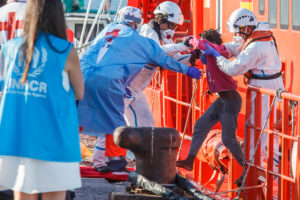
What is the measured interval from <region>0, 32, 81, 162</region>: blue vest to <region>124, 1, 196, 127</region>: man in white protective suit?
3.32 metres

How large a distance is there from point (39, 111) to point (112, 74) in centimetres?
286

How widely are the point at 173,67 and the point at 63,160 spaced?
3157 mm

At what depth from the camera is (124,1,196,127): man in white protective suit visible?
763 cm

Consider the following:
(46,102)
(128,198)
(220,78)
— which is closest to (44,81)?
(46,102)

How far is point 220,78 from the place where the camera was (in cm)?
700

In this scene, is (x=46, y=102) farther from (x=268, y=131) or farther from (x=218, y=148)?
(x=218, y=148)

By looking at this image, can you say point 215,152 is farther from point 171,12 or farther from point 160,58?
point 171,12

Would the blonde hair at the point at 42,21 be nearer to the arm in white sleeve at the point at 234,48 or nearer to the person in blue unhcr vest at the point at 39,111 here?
the person in blue unhcr vest at the point at 39,111

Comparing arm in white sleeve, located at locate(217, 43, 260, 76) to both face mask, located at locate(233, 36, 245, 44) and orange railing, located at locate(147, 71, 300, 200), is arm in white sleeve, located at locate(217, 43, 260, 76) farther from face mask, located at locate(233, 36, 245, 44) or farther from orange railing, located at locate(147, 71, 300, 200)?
face mask, located at locate(233, 36, 245, 44)

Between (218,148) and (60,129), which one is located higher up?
(60,129)

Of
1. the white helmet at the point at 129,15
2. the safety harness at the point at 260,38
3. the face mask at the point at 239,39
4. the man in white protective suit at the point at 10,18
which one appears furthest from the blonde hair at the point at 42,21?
the face mask at the point at 239,39

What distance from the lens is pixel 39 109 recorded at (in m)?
4.21

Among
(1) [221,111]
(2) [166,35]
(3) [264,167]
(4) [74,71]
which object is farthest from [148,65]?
(4) [74,71]

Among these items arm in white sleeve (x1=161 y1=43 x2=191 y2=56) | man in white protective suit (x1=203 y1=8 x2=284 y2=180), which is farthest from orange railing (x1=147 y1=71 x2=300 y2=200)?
arm in white sleeve (x1=161 y1=43 x2=191 y2=56)
